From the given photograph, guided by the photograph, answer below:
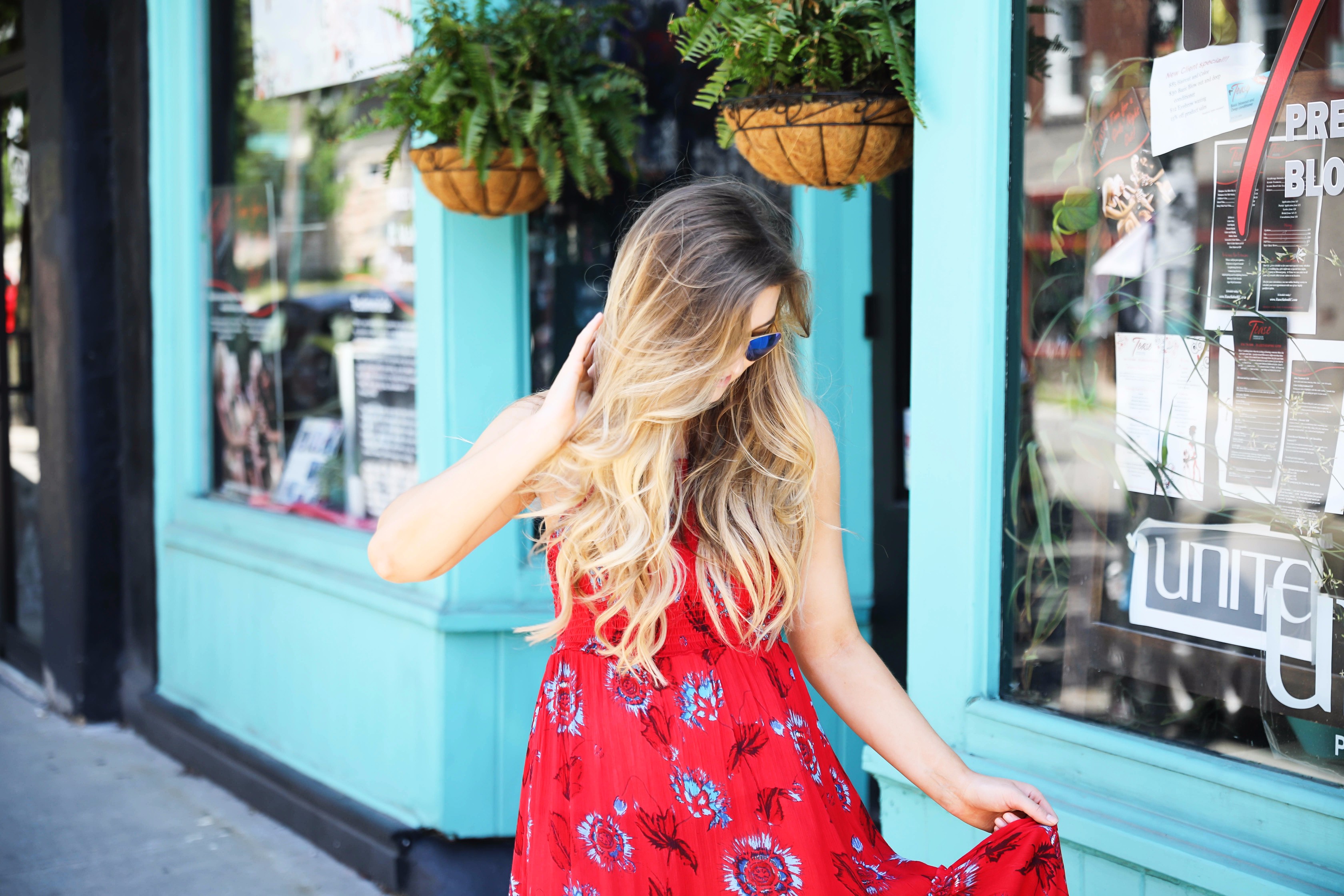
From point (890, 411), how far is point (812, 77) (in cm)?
138

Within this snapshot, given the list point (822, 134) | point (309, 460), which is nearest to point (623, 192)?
point (822, 134)

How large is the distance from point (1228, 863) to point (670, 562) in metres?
1.08

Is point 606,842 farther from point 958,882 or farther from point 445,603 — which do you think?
point 445,603

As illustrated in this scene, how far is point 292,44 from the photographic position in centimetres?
443

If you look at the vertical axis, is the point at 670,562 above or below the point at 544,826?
above

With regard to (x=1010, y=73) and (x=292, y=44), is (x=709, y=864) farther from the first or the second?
(x=292, y=44)

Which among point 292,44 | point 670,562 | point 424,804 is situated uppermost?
point 292,44

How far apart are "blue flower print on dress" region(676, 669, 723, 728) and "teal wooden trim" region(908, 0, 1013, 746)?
894mm

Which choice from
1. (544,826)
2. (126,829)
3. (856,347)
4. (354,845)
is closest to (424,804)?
(354,845)

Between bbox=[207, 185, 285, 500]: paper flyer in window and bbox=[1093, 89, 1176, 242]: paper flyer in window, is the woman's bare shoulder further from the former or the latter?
bbox=[207, 185, 285, 500]: paper flyer in window

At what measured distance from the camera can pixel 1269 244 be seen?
2002mm

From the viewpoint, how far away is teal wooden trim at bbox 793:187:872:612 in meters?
3.40

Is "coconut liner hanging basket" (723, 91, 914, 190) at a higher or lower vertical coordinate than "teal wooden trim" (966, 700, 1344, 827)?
higher

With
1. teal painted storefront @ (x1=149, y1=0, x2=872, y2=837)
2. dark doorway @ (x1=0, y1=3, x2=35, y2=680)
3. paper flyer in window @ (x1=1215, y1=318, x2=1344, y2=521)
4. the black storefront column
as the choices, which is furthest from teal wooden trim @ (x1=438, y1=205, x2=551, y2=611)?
dark doorway @ (x1=0, y1=3, x2=35, y2=680)
